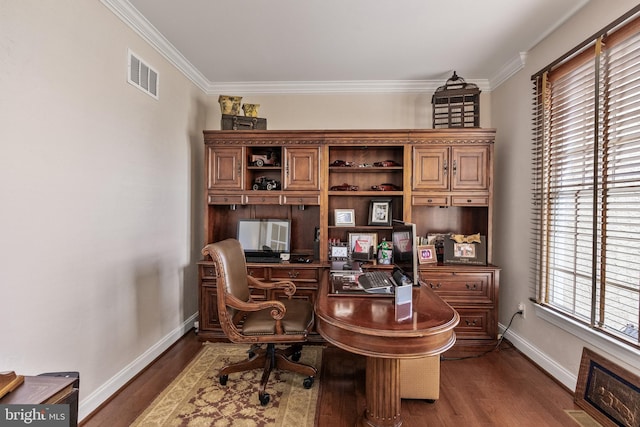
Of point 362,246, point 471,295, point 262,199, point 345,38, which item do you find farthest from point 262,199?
point 471,295

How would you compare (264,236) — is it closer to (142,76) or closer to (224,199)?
(224,199)

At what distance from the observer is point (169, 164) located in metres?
2.89

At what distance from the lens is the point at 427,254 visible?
10.3 ft

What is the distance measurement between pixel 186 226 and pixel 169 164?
707 mm

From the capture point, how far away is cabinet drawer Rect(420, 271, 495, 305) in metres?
2.97

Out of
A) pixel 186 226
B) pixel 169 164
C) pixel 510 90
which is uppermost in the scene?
pixel 510 90

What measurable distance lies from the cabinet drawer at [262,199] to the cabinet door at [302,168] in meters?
0.16

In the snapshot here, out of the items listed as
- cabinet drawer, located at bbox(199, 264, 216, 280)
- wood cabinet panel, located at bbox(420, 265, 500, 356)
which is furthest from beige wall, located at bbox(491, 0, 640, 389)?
cabinet drawer, located at bbox(199, 264, 216, 280)

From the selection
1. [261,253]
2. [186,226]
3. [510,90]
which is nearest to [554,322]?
[510,90]

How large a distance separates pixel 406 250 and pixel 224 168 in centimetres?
212

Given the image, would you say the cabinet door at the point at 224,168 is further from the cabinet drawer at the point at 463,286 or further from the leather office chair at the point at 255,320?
the cabinet drawer at the point at 463,286

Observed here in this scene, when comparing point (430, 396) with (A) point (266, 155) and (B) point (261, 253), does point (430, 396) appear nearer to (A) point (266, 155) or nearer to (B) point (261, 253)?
(B) point (261, 253)

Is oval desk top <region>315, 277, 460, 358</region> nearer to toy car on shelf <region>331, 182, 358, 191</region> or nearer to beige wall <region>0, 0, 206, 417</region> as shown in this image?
beige wall <region>0, 0, 206, 417</region>

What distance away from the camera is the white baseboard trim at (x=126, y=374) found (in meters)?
1.96
